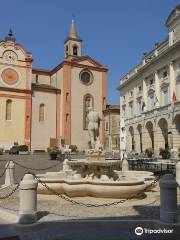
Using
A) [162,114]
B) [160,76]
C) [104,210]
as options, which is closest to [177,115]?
[162,114]

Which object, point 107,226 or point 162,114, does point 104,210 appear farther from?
point 162,114

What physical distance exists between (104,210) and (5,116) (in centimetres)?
3944

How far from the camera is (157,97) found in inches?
1374

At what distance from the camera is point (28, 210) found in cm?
691

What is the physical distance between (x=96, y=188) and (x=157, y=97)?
2675 centimetres

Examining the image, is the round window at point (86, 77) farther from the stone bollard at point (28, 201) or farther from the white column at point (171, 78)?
the stone bollard at point (28, 201)

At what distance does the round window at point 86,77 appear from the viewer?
172 ft

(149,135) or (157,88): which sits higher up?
(157,88)

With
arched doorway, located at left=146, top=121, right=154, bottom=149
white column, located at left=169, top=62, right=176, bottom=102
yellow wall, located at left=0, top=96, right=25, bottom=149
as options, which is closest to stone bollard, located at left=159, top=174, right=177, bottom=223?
white column, located at left=169, top=62, right=176, bottom=102

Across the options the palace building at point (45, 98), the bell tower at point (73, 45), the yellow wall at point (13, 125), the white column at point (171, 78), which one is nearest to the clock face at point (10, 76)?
the palace building at point (45, 98)

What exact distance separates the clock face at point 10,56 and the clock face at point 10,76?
1.48 m

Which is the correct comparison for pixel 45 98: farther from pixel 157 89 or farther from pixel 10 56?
pixel 157 89

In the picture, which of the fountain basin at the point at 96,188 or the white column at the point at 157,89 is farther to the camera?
the white column at the point at 157,89

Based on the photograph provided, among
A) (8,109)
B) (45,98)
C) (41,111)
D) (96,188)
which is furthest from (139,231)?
(45,98)
